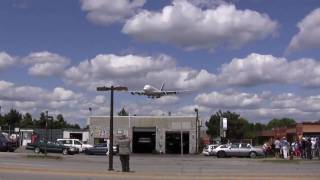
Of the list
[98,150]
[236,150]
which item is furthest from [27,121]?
[236,150]

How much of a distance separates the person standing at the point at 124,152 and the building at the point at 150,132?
54.7 m

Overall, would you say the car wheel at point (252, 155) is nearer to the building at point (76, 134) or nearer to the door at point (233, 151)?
the door at point (233, 151)

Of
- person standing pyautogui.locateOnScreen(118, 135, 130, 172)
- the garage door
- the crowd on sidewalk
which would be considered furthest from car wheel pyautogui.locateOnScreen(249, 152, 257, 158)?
person standing pyautogui.locateOnScreen(118, 135, 130, 172)

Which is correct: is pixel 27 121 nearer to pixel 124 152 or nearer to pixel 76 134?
pixel 76 134

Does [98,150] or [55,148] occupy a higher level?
[55,148]

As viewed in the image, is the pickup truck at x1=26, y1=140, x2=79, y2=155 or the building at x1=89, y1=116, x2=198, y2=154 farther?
the building at x1=89, y1=116, x2=198, y2=154

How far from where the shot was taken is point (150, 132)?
8275 centimetres

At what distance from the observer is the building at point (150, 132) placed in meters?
81.2

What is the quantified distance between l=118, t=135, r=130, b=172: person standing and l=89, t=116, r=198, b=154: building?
180 feet

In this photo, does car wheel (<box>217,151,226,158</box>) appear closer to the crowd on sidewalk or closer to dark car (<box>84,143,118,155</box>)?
the crowd on sidewalk

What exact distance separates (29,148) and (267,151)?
21642mm

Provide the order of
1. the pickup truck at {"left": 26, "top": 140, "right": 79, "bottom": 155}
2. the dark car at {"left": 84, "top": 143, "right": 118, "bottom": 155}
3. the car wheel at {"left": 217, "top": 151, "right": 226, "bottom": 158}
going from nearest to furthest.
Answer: the car wheel at {"left": 217, "top": 151, "right": 226, "bottom": 158} → the pickup truck at {"left": 26, "top": 140, "right": 79, "bottom": 155} → the dark car at {"left": 84, "top": 143, "right": 118, "bottom": 155}

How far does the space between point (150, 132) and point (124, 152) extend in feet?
188

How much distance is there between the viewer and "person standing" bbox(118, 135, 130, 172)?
2562 centimetres
